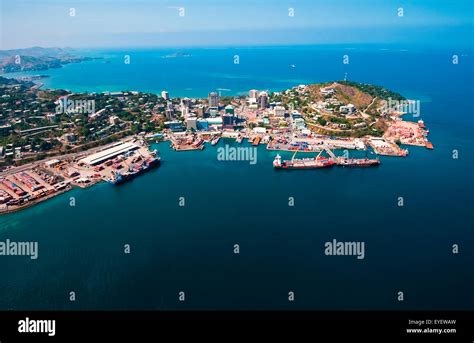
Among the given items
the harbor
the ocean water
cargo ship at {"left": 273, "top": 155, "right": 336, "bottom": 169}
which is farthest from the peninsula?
the ocean water

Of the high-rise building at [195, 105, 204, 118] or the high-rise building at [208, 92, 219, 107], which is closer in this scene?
the high-rise building at [195, 105, 204, 118]

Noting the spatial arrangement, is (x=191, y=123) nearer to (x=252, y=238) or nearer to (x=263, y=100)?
(x=263, y=100)

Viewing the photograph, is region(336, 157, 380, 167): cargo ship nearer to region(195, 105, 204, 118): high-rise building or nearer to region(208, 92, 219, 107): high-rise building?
region(195, 105, 204, 118): high-rise building

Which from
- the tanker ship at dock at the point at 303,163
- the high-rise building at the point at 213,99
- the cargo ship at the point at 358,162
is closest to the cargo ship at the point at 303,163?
the tanker ship at dock at the point at 303,163

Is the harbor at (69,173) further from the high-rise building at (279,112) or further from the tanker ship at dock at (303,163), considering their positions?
the high-rise building at (279,112)

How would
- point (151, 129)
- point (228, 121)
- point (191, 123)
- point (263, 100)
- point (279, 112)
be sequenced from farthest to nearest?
1. point (263, 100)
2. point (279, 112)
3. point (228, 121)
4. point (191, 123)
5. point (151, 129)

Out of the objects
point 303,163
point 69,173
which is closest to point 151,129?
point 69,173
